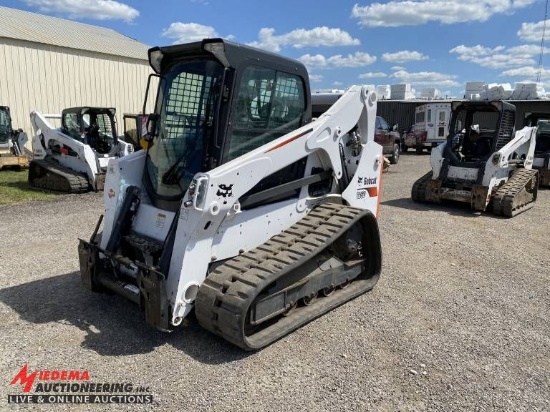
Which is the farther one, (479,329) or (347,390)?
(479,329)

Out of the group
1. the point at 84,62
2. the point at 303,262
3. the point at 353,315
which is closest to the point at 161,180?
the point at 303,262

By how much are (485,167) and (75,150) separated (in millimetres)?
9915

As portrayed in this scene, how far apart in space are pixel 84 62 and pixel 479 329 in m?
21.4

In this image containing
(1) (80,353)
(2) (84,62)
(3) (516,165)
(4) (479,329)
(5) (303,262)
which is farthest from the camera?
(2) (84,62)

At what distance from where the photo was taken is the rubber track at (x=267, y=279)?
3742mm

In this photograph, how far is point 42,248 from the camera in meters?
6.91

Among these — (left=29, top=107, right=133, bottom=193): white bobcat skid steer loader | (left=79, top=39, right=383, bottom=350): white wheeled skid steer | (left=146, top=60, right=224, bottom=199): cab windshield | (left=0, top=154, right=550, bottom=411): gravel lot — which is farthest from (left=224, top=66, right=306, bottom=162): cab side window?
(left=29, top=107, right=133, bottom=193): white bobcat skid steer loader

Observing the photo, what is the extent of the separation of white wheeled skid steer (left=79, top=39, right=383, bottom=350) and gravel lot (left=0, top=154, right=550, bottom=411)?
0.94ft

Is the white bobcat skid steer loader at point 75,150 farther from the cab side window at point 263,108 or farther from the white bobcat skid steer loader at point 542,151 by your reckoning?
the white bobcat skid steer loader at point 542,151

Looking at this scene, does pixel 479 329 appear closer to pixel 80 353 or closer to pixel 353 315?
pixel 353 315

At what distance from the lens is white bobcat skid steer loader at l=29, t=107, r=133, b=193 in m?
11.9

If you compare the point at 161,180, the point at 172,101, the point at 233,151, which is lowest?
the point at 161,180

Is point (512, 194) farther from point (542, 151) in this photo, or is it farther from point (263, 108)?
point (263, 108)

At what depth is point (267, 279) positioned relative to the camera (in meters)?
3.88
